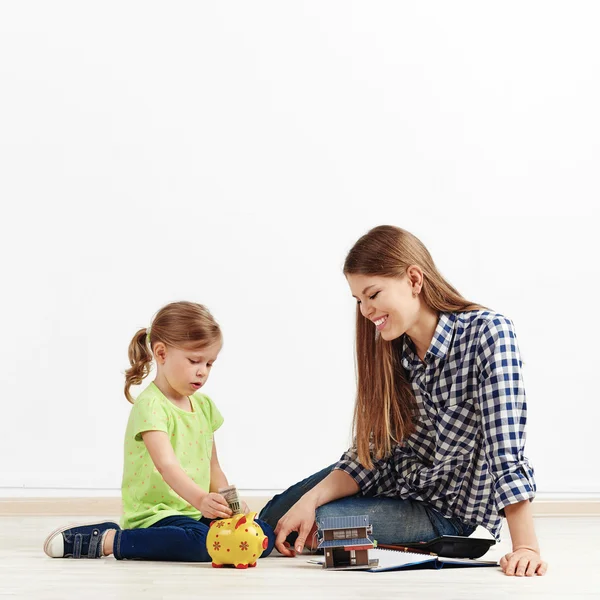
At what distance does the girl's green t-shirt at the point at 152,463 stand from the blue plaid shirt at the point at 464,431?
26cm

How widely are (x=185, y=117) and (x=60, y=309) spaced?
593 mm

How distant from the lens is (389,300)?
145 centimetres

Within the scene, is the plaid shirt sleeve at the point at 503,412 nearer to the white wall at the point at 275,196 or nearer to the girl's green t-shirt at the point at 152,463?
the girl's green t-shirt at the point at 152,463

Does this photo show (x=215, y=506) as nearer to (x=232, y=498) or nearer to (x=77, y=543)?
(x=232, y=498)

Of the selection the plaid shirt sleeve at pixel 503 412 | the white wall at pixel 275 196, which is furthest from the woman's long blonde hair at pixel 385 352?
the white wall at pixel 275 196

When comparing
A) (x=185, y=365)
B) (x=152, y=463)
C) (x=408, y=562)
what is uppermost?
(x=185, y=365)

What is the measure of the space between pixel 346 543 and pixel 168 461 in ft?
1.06

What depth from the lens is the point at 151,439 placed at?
151 cm

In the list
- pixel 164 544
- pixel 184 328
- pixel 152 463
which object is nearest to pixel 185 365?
pixel 184 328

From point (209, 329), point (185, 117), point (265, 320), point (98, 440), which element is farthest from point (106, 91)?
point (209, 329)

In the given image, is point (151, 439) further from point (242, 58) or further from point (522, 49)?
point (522, 49)

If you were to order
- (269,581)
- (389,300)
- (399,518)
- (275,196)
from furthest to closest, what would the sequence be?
(275,196)
(399,518)
(389,300)
(269,581)

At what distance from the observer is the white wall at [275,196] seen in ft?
7.78

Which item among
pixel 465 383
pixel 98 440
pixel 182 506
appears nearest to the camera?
pixel 465 383
